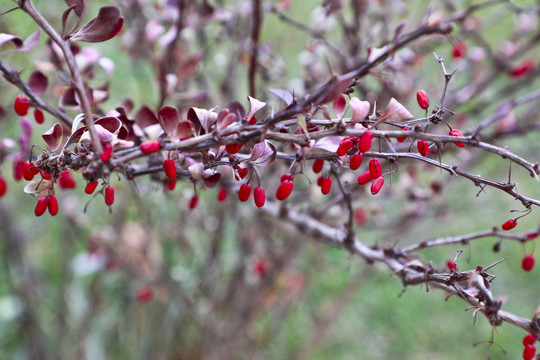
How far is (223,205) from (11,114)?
706mm

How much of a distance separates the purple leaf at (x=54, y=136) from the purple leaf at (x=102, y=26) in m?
0.10

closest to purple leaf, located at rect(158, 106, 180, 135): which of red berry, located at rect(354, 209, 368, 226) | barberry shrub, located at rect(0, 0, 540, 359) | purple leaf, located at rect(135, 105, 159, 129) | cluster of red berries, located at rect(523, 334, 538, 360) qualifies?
barberry shrub, located at rect(0, 0, 540, 359)

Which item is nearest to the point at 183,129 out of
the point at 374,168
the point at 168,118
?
the point at 168,118

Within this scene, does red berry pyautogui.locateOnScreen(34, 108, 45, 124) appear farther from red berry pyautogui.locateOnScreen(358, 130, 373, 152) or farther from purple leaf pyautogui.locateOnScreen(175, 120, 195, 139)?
red berry pyautogui.locateOnScreen(358, 130, 373, 152)

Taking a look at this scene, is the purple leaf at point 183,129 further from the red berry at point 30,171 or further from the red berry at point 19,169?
the red berry at point 19,169

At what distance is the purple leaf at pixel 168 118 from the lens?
54 centimetres

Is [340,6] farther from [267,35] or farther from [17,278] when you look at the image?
[17,278]

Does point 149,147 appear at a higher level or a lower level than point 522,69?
higher

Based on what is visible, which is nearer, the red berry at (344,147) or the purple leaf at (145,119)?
the red berry at (344,147)

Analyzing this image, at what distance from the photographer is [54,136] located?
1.75 ft

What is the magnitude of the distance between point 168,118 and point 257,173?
5.0 inches

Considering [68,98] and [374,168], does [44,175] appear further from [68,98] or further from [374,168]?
[374,168]

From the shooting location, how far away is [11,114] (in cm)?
144

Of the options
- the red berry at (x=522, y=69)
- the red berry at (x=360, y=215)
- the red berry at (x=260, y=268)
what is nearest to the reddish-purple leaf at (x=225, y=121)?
the red berry at (x=360, y=215)
